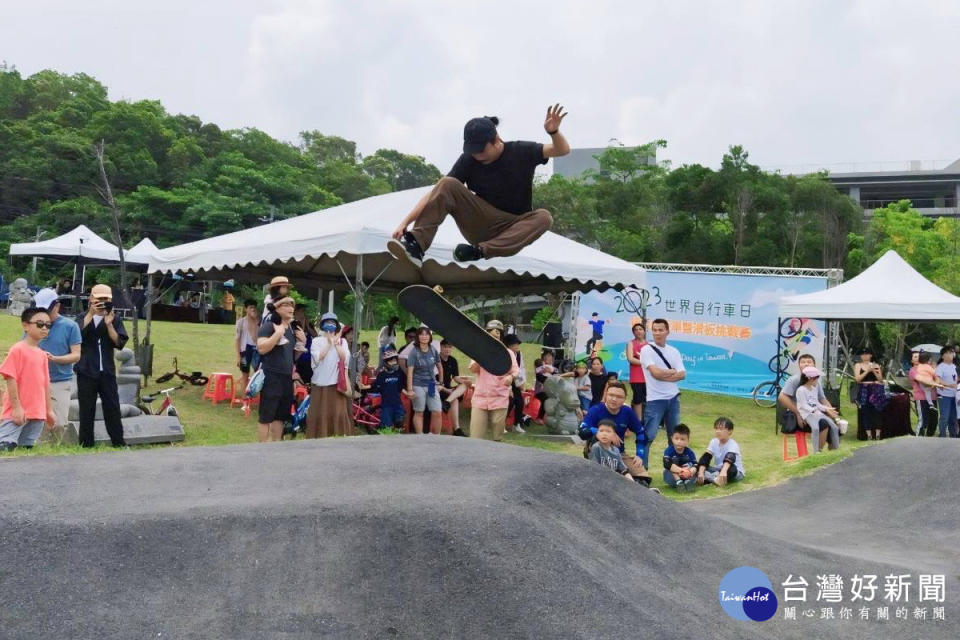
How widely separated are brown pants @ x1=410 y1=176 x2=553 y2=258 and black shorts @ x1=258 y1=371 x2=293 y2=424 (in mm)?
3155

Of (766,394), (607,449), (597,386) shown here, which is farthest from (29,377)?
(766,394)

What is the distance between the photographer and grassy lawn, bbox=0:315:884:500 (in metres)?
9.30

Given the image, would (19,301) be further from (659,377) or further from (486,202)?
(486,202)

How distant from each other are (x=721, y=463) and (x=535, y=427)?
Result: 3727 millimetres

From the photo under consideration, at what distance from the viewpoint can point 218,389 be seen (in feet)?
38.3

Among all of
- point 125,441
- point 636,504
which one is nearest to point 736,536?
point 636,504

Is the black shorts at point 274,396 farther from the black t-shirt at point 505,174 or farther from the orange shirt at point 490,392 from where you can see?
the black t-shirt at point 505,174

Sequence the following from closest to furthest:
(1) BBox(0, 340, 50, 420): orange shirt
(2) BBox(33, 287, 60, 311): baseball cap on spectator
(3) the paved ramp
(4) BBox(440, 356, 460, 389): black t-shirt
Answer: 1. (3) the paved ramp
2. (1) BBox(0, 340, 50, 420): orange shirt
3. (2) BBox(33, 287, 60, 311): baseball cap on spectator
4. (4) BBox(440, 356, 460, 389): black t-shirt

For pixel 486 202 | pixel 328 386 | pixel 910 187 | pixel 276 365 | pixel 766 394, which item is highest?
pixel 910 187

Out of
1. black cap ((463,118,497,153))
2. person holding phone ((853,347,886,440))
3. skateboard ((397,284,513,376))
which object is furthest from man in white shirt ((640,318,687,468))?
person holding phone ((853,347,886,440))

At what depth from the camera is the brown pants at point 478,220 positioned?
4.91 m

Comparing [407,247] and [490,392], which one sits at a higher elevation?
[407,247]

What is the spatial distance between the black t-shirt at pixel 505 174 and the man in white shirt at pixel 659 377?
369 cm

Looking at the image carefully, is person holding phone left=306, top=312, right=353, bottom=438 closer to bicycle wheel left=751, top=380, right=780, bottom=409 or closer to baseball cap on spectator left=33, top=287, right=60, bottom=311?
baseball cap on spectator left=33, top=287, right=60, bottom=311
